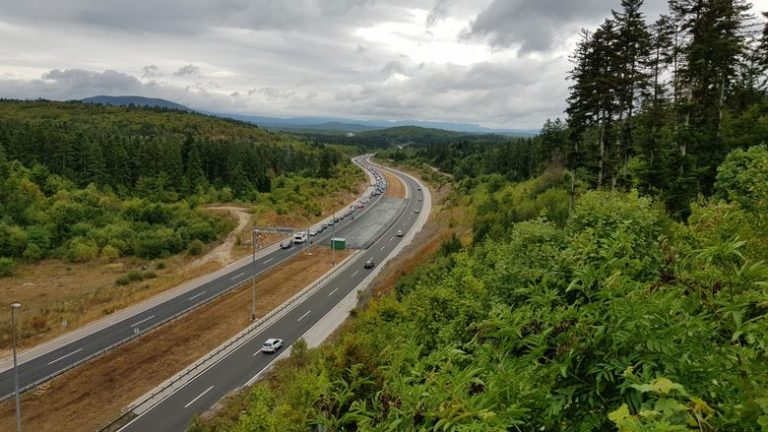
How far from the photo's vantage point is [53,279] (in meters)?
61.5

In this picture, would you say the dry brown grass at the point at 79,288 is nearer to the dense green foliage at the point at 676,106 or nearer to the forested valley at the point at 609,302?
the forested valley at the point at 609,302

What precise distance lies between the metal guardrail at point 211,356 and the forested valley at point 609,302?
6.60m

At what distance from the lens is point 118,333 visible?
141 ft

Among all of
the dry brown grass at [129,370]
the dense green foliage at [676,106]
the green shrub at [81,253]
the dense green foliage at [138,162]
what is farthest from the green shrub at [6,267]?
the dense green foliage at [676,106]

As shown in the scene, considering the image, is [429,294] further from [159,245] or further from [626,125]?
[159,245]

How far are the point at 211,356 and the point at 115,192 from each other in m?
73.7

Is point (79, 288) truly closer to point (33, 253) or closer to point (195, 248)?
point (195, 248)

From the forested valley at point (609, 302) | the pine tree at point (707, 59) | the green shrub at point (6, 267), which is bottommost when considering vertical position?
the green shrub at point (6, 267)

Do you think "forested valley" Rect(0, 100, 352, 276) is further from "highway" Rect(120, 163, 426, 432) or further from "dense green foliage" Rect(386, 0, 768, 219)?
"dense green foliage" Rect(386, 0, 768, 219)

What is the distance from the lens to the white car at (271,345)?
3875 centimetres

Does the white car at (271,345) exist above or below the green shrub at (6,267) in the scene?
below

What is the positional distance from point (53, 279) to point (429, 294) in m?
63.3

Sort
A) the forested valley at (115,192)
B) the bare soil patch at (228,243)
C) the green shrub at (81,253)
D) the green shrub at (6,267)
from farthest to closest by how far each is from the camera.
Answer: the forested valley at (115,192) → the green shrub at (81,253) → the bare soil patch at (228,243) → the green shrub at (6,267)

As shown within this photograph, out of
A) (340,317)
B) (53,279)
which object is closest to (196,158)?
(53,279)
